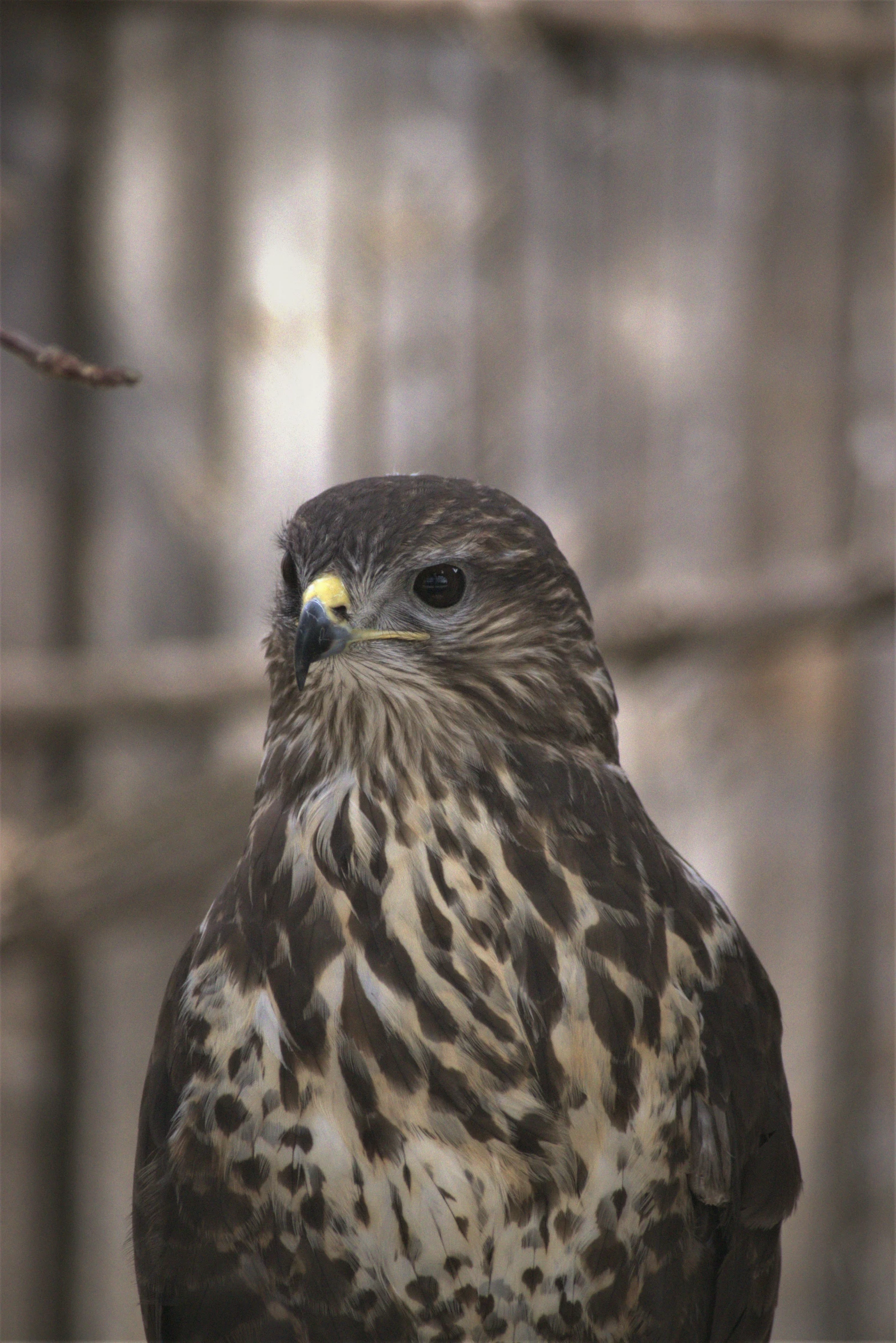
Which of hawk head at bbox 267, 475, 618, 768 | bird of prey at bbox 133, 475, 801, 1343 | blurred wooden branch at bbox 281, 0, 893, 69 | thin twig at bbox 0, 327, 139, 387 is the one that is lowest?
bird of prey at bbox 133, 475, 801, 1343

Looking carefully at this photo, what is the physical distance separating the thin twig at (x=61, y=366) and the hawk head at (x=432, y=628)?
54 centimetres

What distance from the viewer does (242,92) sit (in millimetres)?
3621

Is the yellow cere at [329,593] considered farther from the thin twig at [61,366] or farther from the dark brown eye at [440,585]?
the thin twig at [61,366]

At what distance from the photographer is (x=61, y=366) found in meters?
1.22

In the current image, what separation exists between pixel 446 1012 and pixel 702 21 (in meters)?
2.59

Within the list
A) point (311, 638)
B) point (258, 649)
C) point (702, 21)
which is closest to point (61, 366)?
point (311, 638)

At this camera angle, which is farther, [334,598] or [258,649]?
[258,649]

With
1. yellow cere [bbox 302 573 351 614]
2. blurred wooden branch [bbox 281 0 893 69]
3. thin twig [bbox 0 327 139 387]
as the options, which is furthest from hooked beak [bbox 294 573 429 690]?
blurred wooden branch [bbox 281 0 893 69]

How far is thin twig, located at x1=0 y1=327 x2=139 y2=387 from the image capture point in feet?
3.94

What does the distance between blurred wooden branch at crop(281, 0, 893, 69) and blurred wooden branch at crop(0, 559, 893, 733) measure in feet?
3.78

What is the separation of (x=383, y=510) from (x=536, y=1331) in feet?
3.02

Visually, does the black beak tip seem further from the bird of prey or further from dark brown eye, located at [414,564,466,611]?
dark brown eye, located at [414,564,466,611]

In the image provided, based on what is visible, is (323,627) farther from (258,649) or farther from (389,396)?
(389,396)

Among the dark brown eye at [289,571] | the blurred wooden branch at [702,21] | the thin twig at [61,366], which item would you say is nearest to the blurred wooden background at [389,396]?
the blurred wooden branch at [702,21]
